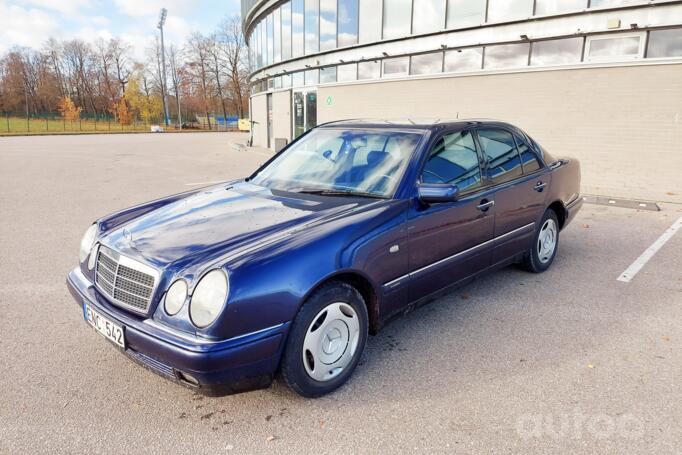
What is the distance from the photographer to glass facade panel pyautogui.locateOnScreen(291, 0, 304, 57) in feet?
62.0

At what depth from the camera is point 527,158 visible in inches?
186

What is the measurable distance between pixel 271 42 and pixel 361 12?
25.6 ft

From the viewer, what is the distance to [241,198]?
358cm

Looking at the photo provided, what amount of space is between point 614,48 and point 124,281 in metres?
10.7

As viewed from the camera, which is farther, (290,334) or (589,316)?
(589,316)

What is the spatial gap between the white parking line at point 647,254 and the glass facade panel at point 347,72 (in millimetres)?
10975

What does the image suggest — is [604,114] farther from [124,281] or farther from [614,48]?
[124,281]

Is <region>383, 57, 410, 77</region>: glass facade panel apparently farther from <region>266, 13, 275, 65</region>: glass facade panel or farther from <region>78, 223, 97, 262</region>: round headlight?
<region>78, 223, 97, 262</region>: round headlight

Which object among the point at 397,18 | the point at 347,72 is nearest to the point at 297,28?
the point at 347,72

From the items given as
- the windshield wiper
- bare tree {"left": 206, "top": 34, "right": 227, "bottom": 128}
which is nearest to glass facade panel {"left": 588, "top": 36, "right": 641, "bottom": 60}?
the windshield wiper

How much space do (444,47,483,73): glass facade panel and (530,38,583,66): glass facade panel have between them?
138cm

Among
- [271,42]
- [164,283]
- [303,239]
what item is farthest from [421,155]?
[271,42]

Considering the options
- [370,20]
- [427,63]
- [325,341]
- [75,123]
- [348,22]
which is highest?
[348,22]

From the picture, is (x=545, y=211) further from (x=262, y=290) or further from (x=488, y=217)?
(x=262, y=290)
